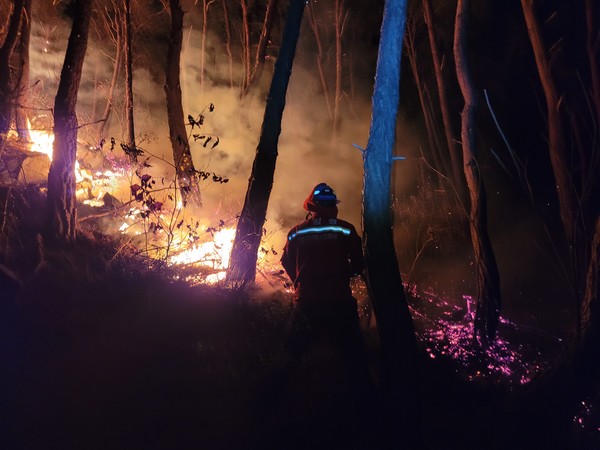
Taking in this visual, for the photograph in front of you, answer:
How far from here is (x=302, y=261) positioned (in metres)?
3.82

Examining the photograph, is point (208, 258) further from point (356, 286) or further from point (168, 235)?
point (356, 286)

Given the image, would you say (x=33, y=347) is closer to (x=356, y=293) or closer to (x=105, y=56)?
(x=356, y=293)

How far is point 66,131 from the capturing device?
520cm

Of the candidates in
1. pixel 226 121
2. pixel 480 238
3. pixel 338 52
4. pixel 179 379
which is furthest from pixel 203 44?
pixel 179 379

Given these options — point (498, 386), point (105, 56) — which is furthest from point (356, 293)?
point (105, 56)

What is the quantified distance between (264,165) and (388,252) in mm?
2698

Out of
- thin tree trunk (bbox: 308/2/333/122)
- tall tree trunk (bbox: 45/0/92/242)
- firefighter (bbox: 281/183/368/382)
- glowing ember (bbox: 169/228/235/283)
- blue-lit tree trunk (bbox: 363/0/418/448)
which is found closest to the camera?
firefighter (bbox: 281/183/368/382)

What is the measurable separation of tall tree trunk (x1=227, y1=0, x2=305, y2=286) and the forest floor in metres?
0.74

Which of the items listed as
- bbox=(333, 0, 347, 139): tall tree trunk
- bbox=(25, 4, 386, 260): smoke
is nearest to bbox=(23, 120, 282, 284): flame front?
bbox=(25, 4, 386, 260): smoke

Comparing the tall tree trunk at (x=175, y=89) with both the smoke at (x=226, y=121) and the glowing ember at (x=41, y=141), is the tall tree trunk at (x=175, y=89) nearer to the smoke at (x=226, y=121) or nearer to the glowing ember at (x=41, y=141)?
the smoke at (x=226, y=121)

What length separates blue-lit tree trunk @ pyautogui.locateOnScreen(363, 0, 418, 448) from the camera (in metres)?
3.89

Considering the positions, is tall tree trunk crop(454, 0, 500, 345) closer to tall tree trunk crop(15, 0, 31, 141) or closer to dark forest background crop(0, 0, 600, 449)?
dark forest background crop(0, 0, 600, 449)

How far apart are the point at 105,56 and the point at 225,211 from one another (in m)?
13.1

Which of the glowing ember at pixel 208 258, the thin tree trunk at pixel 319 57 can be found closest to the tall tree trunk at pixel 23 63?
the glowing ember at pixel 208 258
